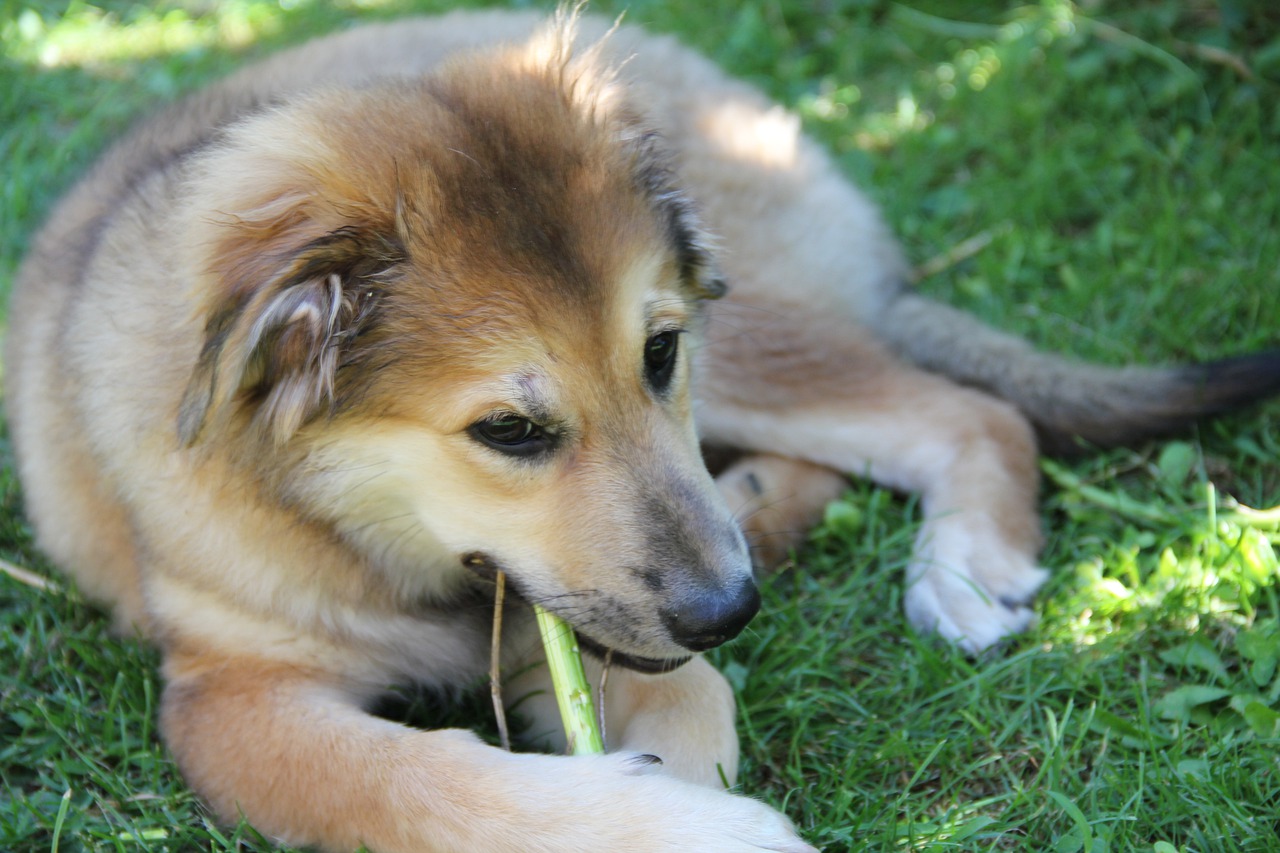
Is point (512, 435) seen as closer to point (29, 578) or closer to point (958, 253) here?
point (29, 578)

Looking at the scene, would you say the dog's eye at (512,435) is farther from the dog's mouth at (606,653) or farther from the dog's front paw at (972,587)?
the dog's front paw at (972,587)

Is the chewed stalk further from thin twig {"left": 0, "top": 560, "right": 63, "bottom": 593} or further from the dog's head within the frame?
thin twig {"left": 0, "top": 560, "right": 63, "bottom": 593}

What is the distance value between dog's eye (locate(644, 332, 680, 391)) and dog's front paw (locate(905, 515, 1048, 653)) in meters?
0.92

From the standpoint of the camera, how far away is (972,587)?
9.08ft

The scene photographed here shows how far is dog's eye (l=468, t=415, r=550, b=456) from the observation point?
2.10 m

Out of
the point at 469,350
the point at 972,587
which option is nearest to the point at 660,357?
the point at 469,350

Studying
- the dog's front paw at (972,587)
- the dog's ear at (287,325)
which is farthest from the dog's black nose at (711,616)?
the dog's front paw at (972,587)

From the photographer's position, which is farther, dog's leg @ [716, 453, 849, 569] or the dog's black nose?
dog's leg @ [716, 453, 849, 569]

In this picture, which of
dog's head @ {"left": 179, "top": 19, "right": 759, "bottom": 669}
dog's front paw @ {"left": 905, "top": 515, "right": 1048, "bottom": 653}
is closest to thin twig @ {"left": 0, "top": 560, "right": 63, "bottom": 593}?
dog's head @ {"left": 179, "top": 19, "right": 759, "bottom": 669}

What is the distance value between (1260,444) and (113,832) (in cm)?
282

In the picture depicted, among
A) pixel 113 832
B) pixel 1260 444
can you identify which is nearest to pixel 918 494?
pixel 1260 444

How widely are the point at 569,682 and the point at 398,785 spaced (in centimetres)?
36

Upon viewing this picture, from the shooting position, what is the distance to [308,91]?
2.36m

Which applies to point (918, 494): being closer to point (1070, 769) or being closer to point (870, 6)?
point (1070, 769)
